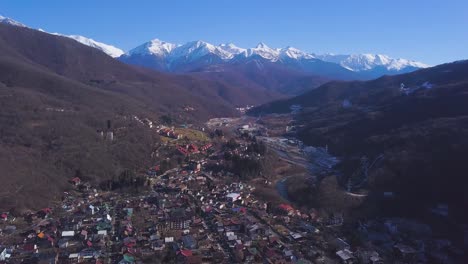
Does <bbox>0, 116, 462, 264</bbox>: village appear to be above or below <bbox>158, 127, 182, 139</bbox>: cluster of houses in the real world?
below

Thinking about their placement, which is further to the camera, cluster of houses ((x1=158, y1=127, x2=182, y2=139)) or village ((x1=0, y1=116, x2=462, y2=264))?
cluster of houses ((x1=158, y1=127, x2=182, y2=139))

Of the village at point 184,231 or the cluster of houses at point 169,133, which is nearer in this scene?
the village at point 184,231

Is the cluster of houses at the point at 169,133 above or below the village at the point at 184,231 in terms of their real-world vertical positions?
above

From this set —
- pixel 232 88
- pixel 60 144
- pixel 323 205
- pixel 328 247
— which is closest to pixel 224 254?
pixel 328 247

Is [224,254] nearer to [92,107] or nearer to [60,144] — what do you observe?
[60,144]

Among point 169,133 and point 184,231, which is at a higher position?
point 169,133

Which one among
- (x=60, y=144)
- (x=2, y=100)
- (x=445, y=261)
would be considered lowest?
(x=445, y=261)

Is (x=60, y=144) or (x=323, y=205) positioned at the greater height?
(x=60, y=144)

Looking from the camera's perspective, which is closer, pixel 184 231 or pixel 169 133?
pixel 184 231
